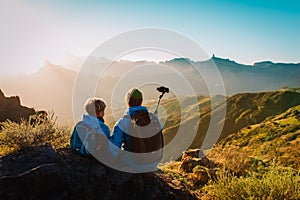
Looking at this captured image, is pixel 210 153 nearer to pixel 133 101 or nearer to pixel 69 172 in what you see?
pixel 133 101

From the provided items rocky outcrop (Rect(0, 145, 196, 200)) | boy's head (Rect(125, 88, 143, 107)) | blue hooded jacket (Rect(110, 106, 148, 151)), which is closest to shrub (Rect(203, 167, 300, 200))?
rocky outcrop (Rect(0, 145, 196, 200))

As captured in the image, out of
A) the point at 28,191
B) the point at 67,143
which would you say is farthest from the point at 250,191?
the point at 67,143

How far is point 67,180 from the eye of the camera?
4504 mm

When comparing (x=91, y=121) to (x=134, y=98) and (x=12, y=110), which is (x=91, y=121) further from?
(x=12, y=110)

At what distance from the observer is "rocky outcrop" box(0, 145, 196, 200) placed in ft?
13.7

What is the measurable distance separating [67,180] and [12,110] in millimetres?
10843

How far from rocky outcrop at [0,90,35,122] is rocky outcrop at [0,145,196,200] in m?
9.31

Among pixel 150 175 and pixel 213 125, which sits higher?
pixel 150 175

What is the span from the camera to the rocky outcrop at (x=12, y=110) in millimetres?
13602

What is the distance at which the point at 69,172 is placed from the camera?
15.4 ft

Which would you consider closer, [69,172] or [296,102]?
[69,172]

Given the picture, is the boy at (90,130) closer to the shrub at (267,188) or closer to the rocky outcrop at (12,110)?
the shrub at (267,188)

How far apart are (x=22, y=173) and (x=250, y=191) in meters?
3.74

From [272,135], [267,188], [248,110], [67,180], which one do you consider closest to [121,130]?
[67,180]
